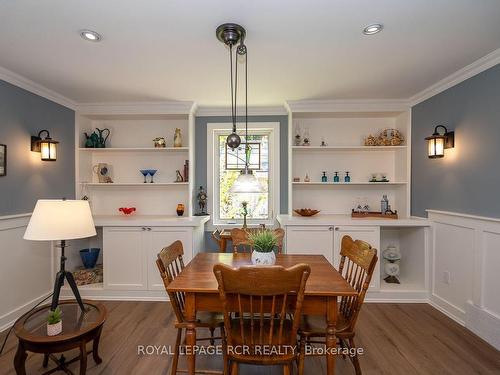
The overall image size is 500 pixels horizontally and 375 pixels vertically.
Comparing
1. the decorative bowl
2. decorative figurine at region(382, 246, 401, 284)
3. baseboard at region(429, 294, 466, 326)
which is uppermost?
the decorative bowl

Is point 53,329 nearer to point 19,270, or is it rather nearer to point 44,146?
point 19,270

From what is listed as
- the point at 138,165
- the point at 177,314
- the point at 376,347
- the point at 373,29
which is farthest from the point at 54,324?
the point at 373,29

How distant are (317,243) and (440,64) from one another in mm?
2174

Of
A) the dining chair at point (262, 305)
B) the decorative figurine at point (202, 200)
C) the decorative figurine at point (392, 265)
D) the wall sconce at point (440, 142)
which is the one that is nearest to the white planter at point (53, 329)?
the dining chair at point (262, 305)

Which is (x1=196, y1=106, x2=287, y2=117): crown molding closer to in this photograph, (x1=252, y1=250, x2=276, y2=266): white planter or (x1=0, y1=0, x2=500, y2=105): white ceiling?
(x1=0, y1=0, x2=500, y2=105): white ceiling

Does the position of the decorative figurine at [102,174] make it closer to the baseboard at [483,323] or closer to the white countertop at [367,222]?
the white countertop at [367,222]

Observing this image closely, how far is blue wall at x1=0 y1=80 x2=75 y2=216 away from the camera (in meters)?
2.70

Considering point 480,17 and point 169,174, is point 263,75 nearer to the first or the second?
point 480,17

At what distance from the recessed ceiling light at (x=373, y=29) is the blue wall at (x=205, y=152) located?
2006 millimetres

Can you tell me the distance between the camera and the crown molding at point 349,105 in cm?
358

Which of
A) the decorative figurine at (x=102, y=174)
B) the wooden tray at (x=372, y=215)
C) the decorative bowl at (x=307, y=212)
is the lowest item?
the wooden tray at (x=372, y=215)

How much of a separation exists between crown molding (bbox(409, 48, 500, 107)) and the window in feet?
6.20

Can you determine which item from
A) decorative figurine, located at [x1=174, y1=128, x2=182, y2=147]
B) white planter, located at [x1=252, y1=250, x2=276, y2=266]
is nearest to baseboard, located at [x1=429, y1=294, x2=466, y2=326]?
white planter, located at [x1=252, y1=250, x2=276, y2=266]

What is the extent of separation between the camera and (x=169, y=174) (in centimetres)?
407
